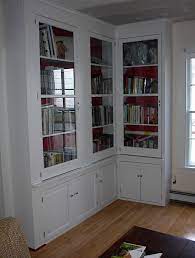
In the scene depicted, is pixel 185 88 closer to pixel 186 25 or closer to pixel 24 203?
pixel 186 25

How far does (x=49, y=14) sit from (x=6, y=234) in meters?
2.14

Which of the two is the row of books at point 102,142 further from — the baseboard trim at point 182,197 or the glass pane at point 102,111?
the baseboard trim at point 182,197

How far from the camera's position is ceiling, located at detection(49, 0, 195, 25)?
309 centimetres

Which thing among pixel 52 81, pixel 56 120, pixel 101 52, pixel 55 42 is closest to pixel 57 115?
pixel 56 120

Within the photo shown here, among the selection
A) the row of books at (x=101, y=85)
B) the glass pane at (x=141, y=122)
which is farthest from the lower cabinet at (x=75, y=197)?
the row of books at (x=101, y=85)

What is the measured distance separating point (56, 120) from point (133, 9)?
1.48 m

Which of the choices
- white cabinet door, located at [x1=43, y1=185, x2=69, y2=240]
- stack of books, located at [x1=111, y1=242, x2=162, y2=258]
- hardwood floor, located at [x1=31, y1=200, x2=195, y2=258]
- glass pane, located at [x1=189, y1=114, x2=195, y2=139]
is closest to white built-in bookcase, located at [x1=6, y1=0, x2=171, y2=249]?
white cabinet door, located at [x1=43, y1=185, x2=69, y2=240]

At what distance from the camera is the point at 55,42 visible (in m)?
3.16

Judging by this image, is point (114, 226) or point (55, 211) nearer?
point (55, 211)

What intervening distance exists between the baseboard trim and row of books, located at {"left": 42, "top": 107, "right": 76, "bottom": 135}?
1.77m

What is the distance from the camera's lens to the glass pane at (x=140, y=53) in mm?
3955

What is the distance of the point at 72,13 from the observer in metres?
3.29

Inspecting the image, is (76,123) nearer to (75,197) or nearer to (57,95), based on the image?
(57,95)

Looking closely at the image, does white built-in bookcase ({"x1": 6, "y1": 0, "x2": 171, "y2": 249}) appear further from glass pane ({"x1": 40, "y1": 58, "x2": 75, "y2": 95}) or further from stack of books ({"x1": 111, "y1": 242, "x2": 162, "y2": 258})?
stack of books ({"x1": 111, "y1": 242, "x2": 162, "y2": 258})
